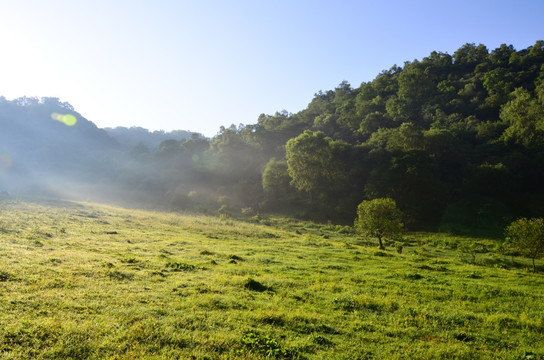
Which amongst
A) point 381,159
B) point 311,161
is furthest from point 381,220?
point 311,161

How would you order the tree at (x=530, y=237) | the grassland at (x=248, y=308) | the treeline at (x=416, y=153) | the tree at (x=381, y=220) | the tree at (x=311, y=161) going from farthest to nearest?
the tree at (x=311, y=161), the treeline at (x=416, y=153), the tree at (x=381, y=220), the tree at (x=530, y=237), the grassland at (x=248, y=308)

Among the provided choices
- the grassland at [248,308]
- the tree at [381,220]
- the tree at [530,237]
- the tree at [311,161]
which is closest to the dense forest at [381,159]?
the tree at [311,161]

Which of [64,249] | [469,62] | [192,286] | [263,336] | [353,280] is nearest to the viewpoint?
[263,336]

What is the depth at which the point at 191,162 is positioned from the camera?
128875 millimetres

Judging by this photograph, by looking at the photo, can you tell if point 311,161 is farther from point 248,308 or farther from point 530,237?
point 248,308

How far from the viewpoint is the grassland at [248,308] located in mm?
9250

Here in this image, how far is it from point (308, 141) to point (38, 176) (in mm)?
131654

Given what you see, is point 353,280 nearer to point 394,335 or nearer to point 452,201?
point 394,335

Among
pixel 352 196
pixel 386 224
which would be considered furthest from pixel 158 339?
pixel 352 196

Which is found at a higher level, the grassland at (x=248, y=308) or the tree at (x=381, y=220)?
the tree at (x=381, y=220)

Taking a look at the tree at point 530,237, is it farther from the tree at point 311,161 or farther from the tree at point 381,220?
the tree at point 311,161

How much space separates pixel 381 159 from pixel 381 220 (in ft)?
126

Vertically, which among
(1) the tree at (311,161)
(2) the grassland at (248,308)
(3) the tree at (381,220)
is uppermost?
(1) the tree at (311,161)

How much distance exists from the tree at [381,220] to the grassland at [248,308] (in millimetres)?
11691
